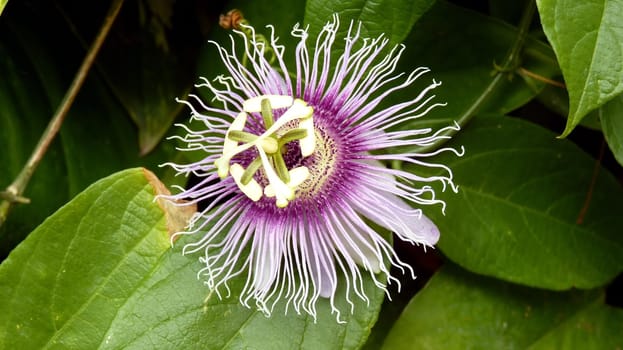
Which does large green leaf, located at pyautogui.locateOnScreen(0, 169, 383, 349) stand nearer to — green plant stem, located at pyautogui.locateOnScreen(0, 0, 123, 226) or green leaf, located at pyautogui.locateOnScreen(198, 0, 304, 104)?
green plant stem, located at pyautogui.locateOnScreen(0, 0, 123, 226)

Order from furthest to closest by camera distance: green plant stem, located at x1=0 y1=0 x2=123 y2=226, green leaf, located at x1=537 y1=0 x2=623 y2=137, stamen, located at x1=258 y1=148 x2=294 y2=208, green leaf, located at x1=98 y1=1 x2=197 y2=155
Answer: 1. green leaf, located at x1=98 y1=1 x2=197 y2=155
2. green plant stem, located at x1=0 y1=0 x2=123 y2=226
3. stamen, located at x1=258 y1=148 x2=294 y2=208
4. green leaf, located at x1=537 y1=0 x2=623 y2=137

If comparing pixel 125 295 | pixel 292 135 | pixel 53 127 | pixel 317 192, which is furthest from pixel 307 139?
pixel 53 127

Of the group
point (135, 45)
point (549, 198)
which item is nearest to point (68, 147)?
point (135, 45)

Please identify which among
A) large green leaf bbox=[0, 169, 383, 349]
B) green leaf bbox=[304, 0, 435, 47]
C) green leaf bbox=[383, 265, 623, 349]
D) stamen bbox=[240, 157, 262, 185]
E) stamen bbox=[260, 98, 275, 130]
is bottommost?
green leaf bbox=[383, 265, 623, 349]

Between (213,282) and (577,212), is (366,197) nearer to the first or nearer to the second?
(213,282)

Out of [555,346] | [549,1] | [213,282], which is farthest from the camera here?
[555,346]

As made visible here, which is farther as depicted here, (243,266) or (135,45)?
(135,45)

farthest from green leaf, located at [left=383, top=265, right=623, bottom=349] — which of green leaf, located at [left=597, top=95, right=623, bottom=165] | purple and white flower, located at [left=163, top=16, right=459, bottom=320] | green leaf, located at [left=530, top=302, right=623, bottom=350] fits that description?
green leaf, located at [left=597, top=95, right=623, bottom=165]
